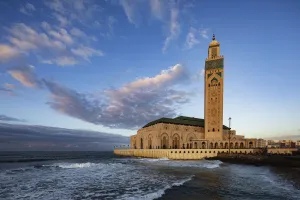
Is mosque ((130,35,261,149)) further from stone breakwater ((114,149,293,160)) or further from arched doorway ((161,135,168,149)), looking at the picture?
stone breakwater ((114,149,293,160))

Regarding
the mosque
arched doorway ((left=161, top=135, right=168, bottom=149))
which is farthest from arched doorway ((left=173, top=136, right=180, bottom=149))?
arched doorway ((left=161, top=135, right=168, bottom=149))

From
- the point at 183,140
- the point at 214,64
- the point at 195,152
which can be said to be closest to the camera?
the point at 195,152

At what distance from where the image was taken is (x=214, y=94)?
3477 inches

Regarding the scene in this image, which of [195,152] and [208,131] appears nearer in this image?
[195,152]

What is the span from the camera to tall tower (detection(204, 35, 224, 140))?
87250 millimetres

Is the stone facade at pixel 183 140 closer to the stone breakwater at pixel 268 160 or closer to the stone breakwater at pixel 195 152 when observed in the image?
the stone breakwater at pixel 195 152

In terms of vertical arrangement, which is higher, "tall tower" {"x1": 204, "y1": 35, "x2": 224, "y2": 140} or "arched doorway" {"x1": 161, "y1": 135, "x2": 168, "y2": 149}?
"tall tower" {"x1": 204, "y1": 35, "x2": 224, "y2": 140}

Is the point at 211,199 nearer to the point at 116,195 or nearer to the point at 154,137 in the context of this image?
the point at 116,195

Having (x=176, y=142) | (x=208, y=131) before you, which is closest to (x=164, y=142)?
(x=176, y=142)

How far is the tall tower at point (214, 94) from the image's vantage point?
87250 mm

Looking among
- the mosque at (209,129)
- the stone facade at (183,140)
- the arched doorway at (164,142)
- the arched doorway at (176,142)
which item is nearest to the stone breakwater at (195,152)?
the stone facade at (183,140)

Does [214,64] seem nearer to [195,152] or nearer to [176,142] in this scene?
[176,142]

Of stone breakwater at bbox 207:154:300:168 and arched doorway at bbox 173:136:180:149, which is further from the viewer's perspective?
arched doorway at bbox 173:136:180:149

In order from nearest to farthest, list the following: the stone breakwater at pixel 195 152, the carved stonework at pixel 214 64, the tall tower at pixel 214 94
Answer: the stone breakwater at pixel 195 152
the tall tower at pixel 214 94
the carved stonework at pixel 214 64
